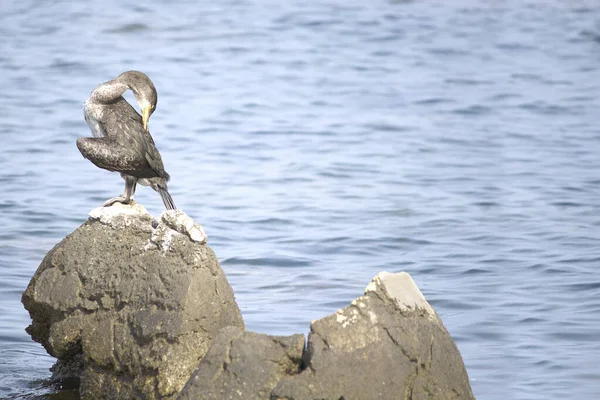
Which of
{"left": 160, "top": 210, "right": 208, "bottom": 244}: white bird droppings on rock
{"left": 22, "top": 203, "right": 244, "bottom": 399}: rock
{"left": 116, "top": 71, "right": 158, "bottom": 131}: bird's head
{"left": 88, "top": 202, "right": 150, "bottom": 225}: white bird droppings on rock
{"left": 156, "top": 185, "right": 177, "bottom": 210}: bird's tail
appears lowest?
{"left": 22, "top": 203, "right": 244, "bottom": 399}: rock

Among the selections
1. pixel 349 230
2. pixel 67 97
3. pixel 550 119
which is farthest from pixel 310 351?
pixel 67 97

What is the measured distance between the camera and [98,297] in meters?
6.96

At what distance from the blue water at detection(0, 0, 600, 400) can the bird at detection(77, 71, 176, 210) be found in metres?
1.57

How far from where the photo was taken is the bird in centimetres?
749

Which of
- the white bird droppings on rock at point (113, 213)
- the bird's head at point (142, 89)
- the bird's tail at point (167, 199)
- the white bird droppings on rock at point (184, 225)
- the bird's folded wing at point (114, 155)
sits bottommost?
the bird's tail at point (167, 199)

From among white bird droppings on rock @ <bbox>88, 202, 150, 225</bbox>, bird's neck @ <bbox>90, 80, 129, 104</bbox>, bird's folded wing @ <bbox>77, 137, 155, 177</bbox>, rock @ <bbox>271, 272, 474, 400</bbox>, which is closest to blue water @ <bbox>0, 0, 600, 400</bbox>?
white bird droppings on rock @ <bbox>88, 202, 150, 225</bbox>

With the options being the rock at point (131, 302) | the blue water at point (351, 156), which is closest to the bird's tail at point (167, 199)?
the rock at point (131, 302)

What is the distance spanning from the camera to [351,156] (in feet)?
59.9

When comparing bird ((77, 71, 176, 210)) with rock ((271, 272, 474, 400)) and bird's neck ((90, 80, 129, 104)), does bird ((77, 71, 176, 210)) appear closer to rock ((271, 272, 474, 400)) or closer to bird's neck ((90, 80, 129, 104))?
bird's neck ((90, 80, 129, 104))

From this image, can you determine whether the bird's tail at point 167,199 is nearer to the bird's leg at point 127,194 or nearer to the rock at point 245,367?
the bird's leg at point 127,194

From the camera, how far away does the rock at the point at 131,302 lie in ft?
21.4

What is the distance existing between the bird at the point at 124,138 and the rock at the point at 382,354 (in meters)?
2.10

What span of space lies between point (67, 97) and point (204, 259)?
16.2m

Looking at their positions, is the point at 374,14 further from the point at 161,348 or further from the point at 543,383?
the point at 161,348
